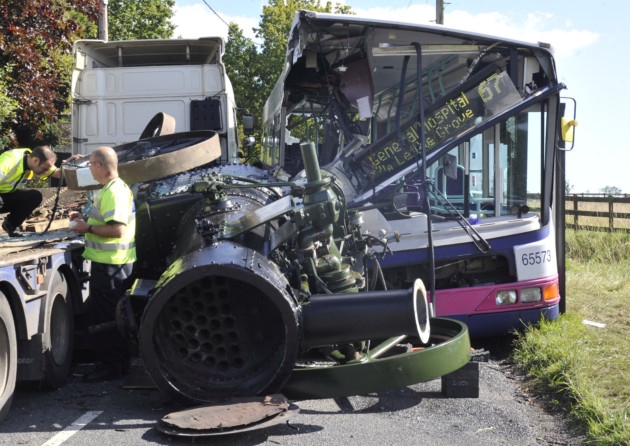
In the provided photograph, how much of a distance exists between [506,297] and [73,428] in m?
3.84

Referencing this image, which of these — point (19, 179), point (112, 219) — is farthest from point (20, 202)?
point (112, 219)

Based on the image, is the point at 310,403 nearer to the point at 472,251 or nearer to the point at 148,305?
the point at 148,305

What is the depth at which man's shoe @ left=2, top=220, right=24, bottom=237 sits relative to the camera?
681 cm

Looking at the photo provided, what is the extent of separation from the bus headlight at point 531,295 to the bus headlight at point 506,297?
0.08 m

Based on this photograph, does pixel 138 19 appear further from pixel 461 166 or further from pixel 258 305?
pixel 258 305

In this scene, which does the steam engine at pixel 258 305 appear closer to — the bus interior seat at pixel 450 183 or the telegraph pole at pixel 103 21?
the bus interior seat at pixel 450 183

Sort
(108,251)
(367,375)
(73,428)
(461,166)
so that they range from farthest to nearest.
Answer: (461,166), (108,251), (367,375), (73,428)

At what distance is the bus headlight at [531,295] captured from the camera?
23.7ft

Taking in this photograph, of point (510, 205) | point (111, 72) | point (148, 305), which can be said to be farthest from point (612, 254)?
point (148, 305)

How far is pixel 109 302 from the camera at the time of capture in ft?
20.1

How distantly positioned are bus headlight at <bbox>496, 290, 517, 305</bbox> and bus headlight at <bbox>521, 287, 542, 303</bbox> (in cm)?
8

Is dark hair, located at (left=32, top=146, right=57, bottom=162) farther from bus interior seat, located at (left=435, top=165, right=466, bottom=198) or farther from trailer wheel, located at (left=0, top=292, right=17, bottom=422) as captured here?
bus interior seat, located at (left=435, top=165, right=466, bottom=198)

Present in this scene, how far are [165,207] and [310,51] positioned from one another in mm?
2322

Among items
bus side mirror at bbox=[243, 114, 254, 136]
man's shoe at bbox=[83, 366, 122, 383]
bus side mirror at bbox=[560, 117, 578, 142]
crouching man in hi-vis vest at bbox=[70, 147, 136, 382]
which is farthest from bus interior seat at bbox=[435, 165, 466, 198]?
bus side mirror at bbox=[243, 114, 254, 136]
